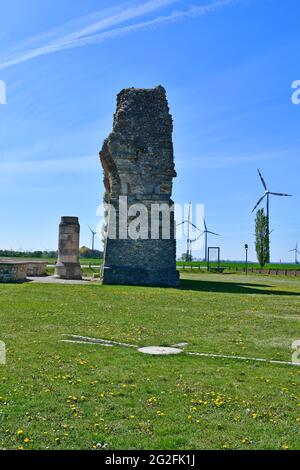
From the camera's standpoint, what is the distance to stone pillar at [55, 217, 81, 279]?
3816 centimetres

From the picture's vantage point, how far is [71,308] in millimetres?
18359

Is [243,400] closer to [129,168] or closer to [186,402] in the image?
[186,402]

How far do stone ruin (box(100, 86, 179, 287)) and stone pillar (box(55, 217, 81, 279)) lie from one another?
5.64m

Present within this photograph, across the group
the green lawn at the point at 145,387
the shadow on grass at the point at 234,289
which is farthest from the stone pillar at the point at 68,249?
the green lawn at the point at 145,387

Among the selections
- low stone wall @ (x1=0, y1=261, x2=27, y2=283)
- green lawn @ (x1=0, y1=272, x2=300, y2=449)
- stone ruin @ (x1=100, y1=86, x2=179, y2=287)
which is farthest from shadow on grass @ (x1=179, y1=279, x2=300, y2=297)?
green lawn @ (x1=0, y1=272, x2=300, y2=449)

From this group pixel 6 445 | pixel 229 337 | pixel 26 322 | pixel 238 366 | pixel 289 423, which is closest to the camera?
pixel 6 445

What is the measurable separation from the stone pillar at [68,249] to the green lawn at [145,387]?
2189 cm

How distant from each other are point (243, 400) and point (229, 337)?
5.50 metres

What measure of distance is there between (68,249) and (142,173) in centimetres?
872

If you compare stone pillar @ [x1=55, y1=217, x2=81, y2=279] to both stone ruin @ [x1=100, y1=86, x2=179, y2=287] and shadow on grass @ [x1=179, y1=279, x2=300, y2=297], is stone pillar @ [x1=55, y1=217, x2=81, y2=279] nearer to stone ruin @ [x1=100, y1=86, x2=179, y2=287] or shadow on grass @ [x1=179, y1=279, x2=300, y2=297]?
stone ruin @ [x1=100, y1=86, x2=179, y2=287]

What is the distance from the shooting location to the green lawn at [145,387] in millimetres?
6176

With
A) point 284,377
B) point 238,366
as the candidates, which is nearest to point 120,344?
point 238,366

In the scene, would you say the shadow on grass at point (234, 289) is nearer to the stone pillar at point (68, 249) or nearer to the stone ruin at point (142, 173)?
the stone ruin at point (142, 173)

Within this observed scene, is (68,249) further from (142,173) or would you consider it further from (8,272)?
(142,173)
